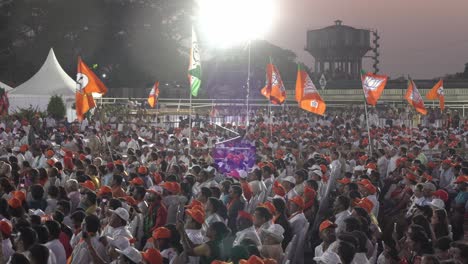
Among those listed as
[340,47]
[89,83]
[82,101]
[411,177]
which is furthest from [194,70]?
[340,47]

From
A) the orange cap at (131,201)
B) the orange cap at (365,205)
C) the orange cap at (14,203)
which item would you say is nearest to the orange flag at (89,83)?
the orange cap at (131,201)

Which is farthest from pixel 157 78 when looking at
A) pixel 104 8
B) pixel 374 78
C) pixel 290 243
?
pixel 290 243

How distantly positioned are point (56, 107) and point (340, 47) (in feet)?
136

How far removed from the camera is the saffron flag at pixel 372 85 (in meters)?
16.8

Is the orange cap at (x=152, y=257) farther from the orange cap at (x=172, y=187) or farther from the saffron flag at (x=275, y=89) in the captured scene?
the saffron flag at (x=275, y=89)

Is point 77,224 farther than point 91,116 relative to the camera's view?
No

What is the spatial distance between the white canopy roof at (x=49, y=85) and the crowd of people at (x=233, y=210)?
1163cm

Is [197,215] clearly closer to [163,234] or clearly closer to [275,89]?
[163,234]

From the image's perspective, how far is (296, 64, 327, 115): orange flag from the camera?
17375 mm

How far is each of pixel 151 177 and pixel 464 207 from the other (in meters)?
5.49

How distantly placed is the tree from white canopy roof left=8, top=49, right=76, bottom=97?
0.70m

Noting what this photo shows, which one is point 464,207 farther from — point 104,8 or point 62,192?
→ point 104,8

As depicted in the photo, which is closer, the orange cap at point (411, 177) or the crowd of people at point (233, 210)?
the crowd of people at point (233, 210)

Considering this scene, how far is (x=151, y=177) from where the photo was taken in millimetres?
12680
